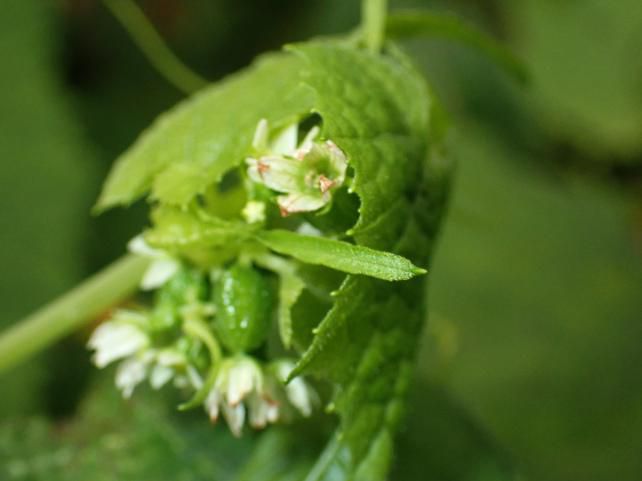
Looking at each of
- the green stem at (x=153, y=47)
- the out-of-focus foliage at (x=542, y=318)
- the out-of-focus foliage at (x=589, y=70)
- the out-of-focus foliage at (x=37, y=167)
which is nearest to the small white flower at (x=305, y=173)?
the out-of-focus foliage at (x=542, y=318)

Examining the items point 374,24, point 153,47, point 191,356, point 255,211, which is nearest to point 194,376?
point 191,356

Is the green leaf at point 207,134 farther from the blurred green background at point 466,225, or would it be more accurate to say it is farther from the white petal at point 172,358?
the blurred green background at point 466,225

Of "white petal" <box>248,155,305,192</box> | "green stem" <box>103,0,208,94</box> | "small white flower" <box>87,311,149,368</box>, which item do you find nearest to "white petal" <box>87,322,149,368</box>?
"small white flower" <box>87,311,149,368</box>

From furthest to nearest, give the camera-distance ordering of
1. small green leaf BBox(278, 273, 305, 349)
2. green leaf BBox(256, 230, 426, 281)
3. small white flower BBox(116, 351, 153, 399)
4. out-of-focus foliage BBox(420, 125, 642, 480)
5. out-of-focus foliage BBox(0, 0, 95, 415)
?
1. out-of-focus foliage BBox(0, 0, 95, 415)
2. out-of-focus foliage BBox(420, 125, 642, 480)
3. small white flower BBox(116, 351, 153, 399)
4. small green leaf BBox(278, 273, 305, 349)
5. green leaf BBox(256, 230, 426, 281)

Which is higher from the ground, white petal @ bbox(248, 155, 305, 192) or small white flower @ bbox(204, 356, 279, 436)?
white petal @ bbox(248, 155, 305, 192)

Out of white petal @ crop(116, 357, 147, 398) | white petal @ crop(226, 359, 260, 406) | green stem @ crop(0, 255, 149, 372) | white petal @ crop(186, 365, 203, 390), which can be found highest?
white petal @ crop(226, 359, 260, 406)

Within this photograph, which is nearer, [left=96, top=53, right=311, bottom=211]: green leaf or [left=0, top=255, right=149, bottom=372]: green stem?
[left=96, top=53, right=311, bottom=211]: green leaf

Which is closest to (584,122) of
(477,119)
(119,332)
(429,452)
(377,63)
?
(477,119)

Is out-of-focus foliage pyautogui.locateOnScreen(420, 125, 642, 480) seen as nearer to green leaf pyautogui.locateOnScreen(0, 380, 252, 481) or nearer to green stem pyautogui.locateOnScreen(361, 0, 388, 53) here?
green leaf pyautogui.locateOnScreen(0, 380, 252, 481)
